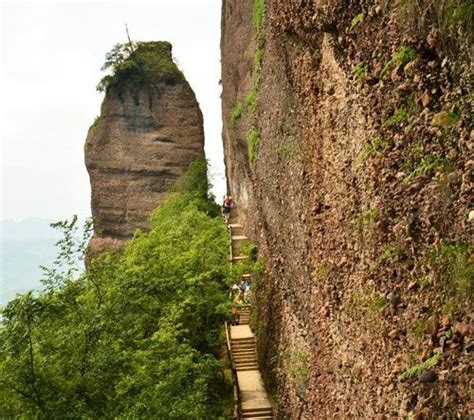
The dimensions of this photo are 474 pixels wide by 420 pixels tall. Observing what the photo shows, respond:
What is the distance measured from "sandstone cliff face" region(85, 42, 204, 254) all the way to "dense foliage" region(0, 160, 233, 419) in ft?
57.0

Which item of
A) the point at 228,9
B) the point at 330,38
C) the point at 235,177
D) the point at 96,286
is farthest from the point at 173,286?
the point at 228,9

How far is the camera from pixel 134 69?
3422 cm

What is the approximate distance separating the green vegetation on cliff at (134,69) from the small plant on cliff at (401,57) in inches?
1127

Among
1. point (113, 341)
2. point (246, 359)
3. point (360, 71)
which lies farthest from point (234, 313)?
point (360, 71)

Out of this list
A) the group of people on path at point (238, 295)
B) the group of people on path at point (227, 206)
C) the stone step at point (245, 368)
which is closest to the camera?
the group of people on path at point (238, 295)

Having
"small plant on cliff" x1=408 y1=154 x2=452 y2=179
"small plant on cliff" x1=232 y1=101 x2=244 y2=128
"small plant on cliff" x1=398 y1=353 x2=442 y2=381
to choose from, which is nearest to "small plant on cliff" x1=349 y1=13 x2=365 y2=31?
"small plant on cliff" x1=408 y1=154 x2=452 y2=179

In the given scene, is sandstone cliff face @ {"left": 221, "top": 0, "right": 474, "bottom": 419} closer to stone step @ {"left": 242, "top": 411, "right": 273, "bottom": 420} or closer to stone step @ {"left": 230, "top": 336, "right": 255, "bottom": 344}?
stone step @ {"left": 242, "top": 411, "right": 273, "bottom": 420}

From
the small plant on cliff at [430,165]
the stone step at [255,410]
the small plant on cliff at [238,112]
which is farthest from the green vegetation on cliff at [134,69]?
the small plant on cliff at [430,165]

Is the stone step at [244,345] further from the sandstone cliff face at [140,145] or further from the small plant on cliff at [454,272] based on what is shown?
the sandstone cliff face at [140,145]

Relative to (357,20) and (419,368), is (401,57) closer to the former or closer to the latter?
(357,20)

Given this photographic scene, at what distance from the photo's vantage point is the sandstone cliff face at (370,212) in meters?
5.98

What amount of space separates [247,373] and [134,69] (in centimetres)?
2197

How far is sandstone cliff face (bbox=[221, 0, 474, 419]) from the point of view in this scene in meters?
5.98

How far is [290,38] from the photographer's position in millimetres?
13070
